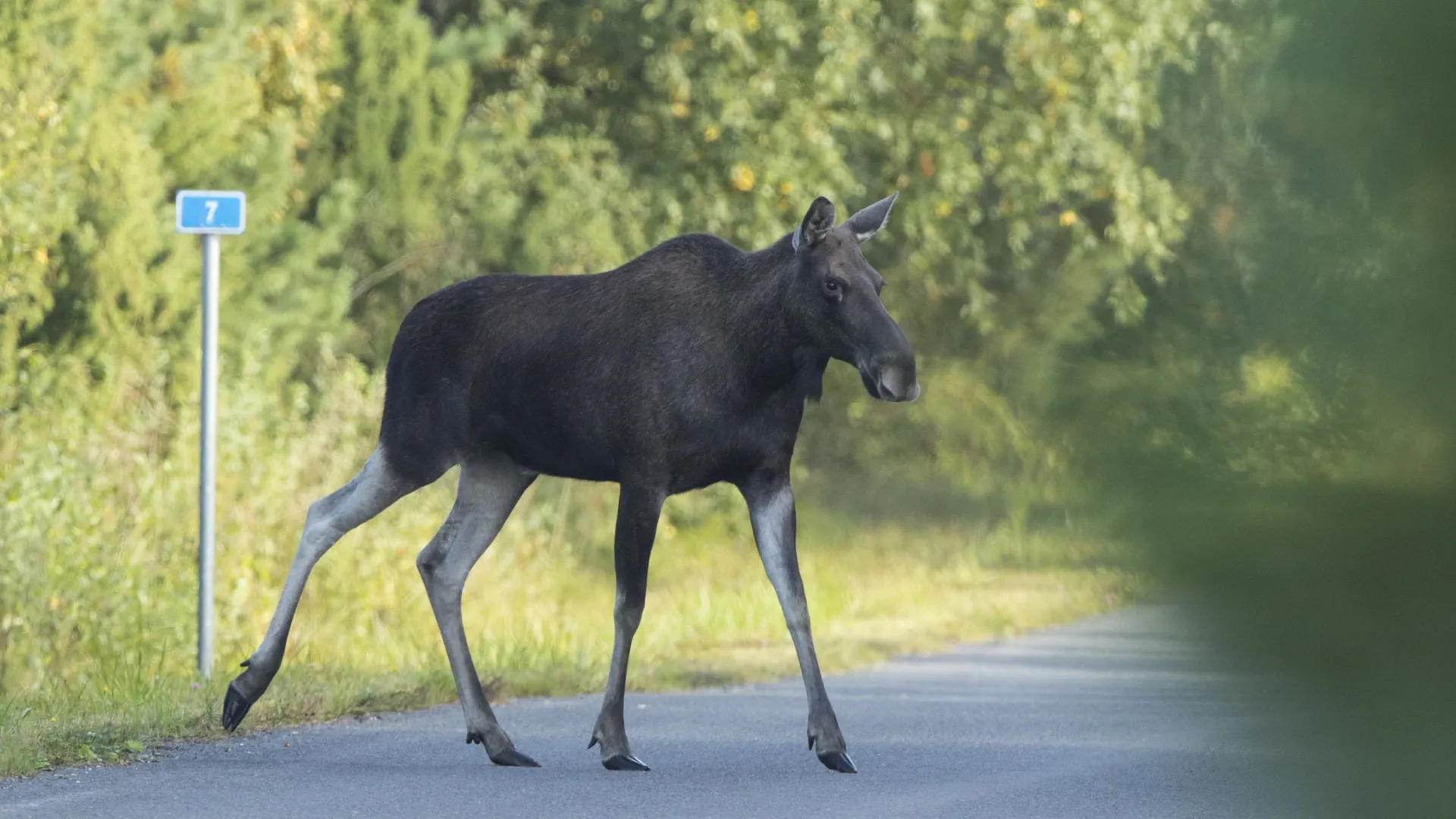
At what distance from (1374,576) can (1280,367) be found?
19 centimetres

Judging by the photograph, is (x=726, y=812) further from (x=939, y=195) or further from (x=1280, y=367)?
(x=939, y=195)

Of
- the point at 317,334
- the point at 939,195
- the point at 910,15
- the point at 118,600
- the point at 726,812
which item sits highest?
the point at 910,15

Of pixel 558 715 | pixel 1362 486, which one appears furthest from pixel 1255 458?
pixel 558 715

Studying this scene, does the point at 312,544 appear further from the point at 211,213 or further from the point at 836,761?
the point at 211,213

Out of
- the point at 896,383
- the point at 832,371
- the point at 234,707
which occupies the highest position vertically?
the point at 832,371

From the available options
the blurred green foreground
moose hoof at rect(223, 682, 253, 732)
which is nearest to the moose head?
the blurred green foreground

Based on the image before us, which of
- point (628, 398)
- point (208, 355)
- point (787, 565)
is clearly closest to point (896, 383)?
point (787, 565)

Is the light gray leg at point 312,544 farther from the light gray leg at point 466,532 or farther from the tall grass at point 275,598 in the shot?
the tall grass at point 275,598

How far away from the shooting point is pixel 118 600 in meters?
12.2

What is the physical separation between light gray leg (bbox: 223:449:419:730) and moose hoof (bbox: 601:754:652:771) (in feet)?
4.34

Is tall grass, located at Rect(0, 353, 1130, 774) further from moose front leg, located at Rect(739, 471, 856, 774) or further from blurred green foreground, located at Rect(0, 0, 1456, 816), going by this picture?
moose front leg, located at Rect(739, 471, 856, 774)

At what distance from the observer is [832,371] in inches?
920

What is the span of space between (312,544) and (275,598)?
5008 mm

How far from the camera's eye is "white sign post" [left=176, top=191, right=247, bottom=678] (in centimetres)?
1016
